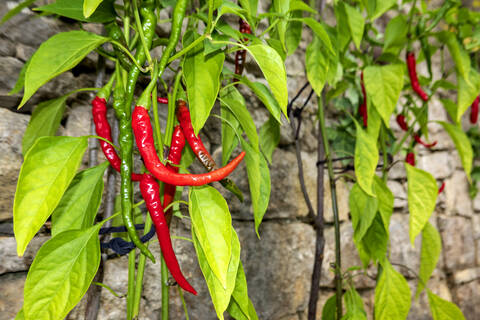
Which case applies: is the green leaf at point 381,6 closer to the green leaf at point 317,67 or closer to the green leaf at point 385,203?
the green leaf at point 317,67

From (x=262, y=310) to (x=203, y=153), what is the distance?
26.1 inches

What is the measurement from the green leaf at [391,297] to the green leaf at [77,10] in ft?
2.68

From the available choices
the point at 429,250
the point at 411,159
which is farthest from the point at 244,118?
the point at 411,159

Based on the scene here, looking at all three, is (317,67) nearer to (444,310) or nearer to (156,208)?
(156,208)

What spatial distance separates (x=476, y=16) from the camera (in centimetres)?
108

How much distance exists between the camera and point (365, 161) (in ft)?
2.61

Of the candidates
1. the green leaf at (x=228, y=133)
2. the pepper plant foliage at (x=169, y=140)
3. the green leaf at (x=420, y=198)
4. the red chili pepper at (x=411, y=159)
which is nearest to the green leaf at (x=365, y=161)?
the pepper plant foliage at (x=169, y=140)

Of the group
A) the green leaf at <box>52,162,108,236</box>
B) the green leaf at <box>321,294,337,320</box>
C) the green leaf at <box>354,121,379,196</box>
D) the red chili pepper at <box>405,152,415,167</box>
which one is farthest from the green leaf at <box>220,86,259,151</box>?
the red chili pepper at <box>405,152,415,167</box>

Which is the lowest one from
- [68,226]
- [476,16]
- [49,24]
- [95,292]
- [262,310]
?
[262,310]

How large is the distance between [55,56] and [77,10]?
9 centimetres

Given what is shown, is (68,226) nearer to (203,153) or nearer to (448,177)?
(203,153)

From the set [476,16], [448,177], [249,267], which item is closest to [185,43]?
[249,267]

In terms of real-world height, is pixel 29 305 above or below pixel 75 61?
below

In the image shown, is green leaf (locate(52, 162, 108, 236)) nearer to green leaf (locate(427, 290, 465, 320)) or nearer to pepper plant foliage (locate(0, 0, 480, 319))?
pepper plant foliage (locate(0, 0, 480, 319))
